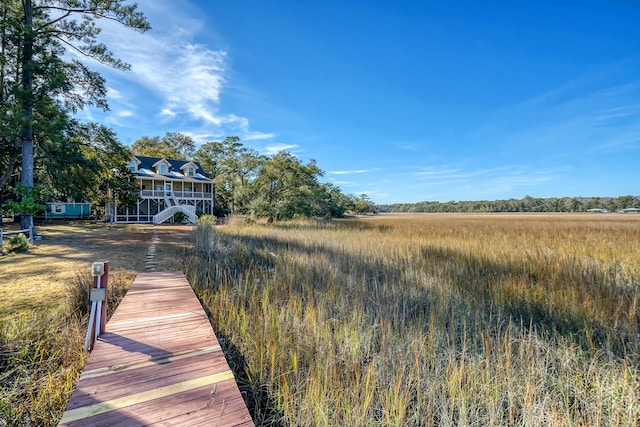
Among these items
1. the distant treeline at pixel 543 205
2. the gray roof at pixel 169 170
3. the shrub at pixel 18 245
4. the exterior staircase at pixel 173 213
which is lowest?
the shrub at pixel 18 245

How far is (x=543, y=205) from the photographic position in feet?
224

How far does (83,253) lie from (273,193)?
41.5 ft

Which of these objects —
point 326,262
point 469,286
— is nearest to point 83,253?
point 326,262

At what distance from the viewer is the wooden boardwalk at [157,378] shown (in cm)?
155

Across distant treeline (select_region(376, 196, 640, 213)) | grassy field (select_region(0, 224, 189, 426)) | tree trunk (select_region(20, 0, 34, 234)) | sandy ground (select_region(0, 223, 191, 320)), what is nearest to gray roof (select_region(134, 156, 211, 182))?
tree trunk (select_region(20, 0, 34, 234))

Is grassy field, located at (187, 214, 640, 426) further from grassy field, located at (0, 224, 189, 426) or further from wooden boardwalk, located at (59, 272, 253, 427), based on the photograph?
grassy field, located at (0, 224, 189, 426)

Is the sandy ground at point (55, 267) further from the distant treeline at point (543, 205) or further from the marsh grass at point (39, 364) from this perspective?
the distant treeline at point (543, 205)

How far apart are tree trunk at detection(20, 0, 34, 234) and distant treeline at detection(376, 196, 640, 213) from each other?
89.0 m

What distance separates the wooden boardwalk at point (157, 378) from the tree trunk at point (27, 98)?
12074 millimetres

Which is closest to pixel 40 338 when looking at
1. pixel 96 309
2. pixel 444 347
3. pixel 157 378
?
pixel 96 309

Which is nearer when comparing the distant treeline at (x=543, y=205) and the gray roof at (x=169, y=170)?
the gray roof at (x=169, y=170)

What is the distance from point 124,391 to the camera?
70.1 inches

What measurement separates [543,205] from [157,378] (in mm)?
91724

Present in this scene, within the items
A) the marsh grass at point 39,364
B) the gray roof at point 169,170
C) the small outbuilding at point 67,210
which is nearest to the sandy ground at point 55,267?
the marsh grass at point 39,364
